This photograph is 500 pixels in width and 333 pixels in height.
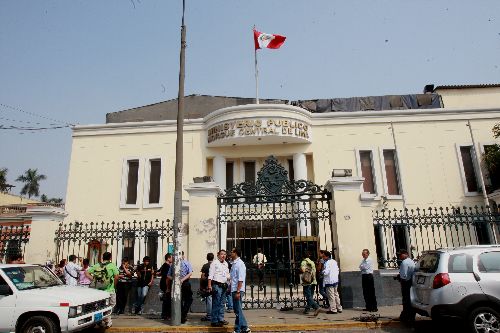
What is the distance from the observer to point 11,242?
1179 centimetres

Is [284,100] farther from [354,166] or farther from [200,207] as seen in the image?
[200,207]

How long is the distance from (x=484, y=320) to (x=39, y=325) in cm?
855

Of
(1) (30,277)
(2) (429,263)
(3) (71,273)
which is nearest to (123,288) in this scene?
(3) (71,273)

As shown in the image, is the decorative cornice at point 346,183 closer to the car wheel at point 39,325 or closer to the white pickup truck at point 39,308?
the white pickup truck at point 39,308

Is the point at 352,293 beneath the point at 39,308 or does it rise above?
beneath

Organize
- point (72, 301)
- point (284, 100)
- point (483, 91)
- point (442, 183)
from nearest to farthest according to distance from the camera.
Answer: point (72, 301) < point (442, 183) < point (483, 91) < point (284, 100)

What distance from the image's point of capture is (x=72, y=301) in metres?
6.88

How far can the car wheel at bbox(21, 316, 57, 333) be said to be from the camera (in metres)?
6.71

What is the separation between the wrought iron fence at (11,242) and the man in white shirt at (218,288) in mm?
7304

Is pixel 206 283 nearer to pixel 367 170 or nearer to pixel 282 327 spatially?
pixel 282 327

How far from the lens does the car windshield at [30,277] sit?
7257mm

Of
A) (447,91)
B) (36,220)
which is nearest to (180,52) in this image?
(36,220)

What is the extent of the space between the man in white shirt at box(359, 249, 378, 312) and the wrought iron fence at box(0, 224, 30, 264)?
11.0 metres

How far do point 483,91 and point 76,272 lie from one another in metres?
26.4
